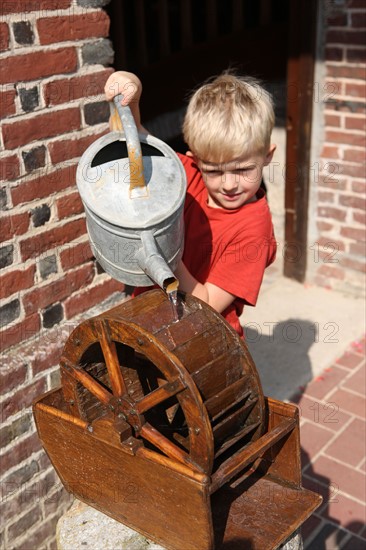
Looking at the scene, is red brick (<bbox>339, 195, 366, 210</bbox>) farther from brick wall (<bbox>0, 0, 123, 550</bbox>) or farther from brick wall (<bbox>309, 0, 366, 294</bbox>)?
brick wall (<bbox>0, 0, 123, 550</bbox>)

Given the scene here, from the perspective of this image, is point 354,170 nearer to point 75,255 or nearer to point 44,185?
point 75,255

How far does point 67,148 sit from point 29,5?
0.54 m

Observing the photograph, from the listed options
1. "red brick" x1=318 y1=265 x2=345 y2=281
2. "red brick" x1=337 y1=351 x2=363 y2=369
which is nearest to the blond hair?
"red brick" x1=337 y1=351 x2=363 y2=369

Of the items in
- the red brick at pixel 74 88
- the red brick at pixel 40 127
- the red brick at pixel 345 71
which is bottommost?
the red brick at pixel 345 71

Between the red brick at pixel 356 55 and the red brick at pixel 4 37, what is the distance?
2766 mm

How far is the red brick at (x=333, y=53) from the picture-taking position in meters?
4.66

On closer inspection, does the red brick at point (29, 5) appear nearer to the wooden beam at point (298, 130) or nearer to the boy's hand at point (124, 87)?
the boy's hand at point (124, 87)

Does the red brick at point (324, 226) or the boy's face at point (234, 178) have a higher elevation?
the boy's face at point (234, 178)

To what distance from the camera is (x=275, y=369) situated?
14.2ft

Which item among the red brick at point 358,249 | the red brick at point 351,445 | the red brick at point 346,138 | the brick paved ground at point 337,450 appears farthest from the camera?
the red brick at point 358,249

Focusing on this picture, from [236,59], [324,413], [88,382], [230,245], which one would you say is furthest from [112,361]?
[236,59]

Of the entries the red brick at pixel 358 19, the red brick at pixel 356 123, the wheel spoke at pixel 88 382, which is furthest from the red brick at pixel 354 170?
the wheel spoke at pixel 88 382

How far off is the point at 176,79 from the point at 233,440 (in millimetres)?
2871

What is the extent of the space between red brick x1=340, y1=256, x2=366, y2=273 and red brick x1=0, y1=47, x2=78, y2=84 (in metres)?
2.87
